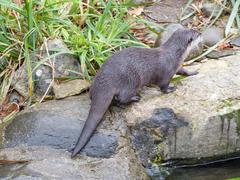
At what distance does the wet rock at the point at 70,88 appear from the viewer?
405 cm

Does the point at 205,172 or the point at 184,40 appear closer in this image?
the point at 205,172

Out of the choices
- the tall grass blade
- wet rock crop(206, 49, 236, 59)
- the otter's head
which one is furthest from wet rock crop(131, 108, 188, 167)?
the tall grass blade

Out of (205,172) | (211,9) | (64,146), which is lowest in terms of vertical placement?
(205,172)

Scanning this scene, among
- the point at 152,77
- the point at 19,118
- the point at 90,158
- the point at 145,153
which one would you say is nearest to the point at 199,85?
the point at 152,77

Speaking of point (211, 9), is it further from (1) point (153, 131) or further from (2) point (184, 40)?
(1) point (153, 131)

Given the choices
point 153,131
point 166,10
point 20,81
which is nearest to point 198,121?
point 153,131

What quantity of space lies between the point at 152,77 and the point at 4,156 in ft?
3.89

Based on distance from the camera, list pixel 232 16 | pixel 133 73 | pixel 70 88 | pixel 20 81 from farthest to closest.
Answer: pixel 232 16 → pixel 20 81 → pixel 70 88 → pixel 133 73

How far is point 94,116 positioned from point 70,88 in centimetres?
57

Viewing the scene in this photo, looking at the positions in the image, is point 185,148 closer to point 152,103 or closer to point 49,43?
point 152,103

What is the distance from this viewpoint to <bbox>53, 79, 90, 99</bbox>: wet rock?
4051 millimetres

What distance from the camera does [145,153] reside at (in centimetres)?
371

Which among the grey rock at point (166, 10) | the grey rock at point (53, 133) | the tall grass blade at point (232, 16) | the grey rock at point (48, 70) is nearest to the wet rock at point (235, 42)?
the tall grass blade at point (232, 16)

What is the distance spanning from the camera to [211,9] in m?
5.07
